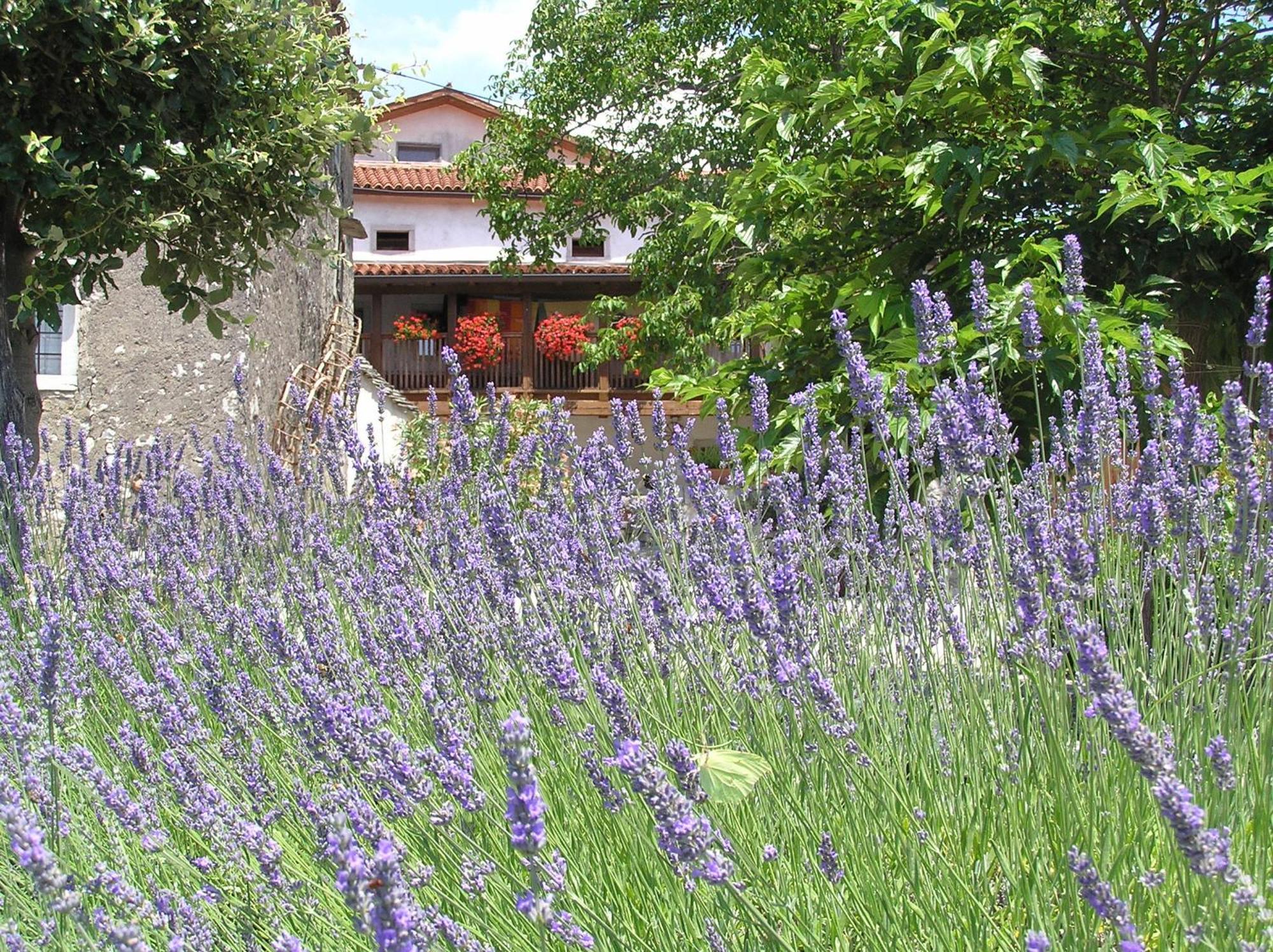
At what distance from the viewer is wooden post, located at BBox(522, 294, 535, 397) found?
77.9 feet

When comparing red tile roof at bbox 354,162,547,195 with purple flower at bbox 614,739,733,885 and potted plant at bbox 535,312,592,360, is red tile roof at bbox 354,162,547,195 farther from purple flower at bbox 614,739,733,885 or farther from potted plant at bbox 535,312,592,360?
purple flower at bbox 614,739,733,885

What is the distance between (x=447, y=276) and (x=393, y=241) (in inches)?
138

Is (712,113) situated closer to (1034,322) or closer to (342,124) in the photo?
(342,124)

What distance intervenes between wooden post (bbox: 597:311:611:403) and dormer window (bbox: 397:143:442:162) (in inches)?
304

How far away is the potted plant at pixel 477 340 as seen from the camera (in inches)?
842

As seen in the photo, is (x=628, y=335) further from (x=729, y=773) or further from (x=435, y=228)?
(x=435, y=228)

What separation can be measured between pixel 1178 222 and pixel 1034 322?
160cm

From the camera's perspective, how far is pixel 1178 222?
138 inches

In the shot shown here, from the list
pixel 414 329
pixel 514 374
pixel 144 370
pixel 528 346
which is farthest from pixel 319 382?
pixel 514 374

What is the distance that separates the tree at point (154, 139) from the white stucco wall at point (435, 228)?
67.4 ft

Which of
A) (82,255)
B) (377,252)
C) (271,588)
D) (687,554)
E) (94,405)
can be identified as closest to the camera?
(687,554)

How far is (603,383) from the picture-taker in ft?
74.4

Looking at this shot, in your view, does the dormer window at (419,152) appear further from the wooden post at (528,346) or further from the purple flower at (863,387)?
the purple flower at (863,387)

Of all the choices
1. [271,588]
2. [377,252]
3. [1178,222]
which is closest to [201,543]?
[271,588]
